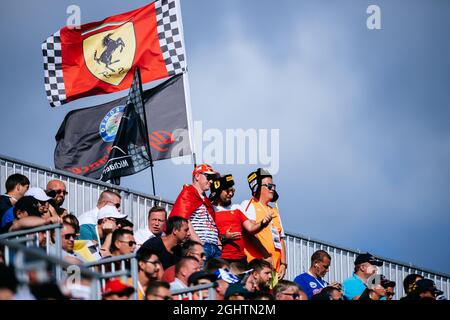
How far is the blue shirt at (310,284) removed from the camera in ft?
56.5

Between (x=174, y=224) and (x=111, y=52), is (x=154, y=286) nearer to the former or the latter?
(x=174, y=224)

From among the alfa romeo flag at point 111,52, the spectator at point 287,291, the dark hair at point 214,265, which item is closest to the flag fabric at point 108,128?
the alfa romeo flag at point 111,52

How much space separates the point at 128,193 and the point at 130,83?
117 inches

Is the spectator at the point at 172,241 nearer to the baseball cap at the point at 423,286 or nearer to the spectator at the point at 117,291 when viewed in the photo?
the baseball cap at the point at 423,286

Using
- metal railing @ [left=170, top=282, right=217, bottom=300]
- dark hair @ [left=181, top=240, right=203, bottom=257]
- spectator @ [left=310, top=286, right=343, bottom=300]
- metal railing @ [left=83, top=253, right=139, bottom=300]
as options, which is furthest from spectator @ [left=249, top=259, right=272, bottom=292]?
metal railing @ [left=83, top=253, right=139, bottom=300]

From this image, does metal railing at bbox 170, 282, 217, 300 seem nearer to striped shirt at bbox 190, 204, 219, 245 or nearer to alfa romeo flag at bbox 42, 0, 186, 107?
striped shirt at bbox 190, 204, 219, 245

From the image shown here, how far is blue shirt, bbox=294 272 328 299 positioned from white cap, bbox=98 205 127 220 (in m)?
2.51

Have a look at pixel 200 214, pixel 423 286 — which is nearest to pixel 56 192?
pixel 200 214

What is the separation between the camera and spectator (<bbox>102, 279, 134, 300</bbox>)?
11.9 metres

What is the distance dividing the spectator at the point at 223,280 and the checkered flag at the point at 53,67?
26.9 feet

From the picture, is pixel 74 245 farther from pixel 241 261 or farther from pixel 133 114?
pixel 133 114

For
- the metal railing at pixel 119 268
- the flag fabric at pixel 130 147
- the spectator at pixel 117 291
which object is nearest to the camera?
the spectator at pixel 117 291
